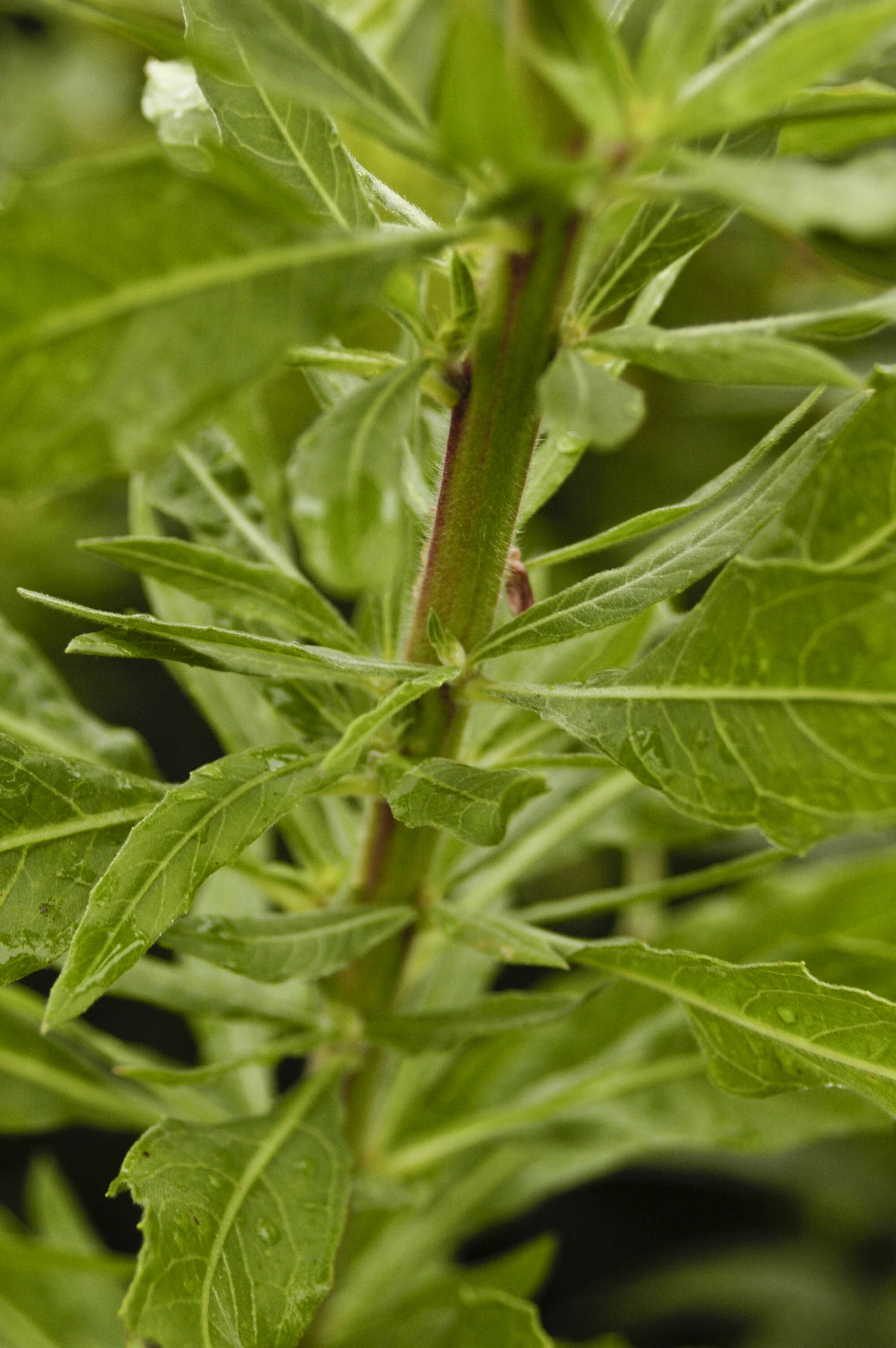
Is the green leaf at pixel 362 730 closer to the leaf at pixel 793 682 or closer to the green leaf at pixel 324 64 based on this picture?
the leaf at pixel 793 682

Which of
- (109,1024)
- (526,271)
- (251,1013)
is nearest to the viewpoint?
(526,271)

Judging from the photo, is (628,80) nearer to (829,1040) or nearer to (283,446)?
(829,1040)

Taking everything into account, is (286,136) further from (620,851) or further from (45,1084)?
(620,851)

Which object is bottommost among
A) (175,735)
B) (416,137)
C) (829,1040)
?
(175,735)

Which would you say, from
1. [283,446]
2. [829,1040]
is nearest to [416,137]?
[829,1040]

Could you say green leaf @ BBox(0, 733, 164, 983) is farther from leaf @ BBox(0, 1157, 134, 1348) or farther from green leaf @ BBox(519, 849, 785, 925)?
leaf @ BBox(0, 1157, 134, 1348)

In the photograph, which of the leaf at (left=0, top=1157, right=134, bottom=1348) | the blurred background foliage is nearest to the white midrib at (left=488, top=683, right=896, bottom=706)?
the leaf at (left=0, top=1157, right=134, bottom=1348)

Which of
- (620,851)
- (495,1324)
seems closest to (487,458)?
(495,1324)

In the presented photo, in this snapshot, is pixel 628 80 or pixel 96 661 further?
pixel 96 661
